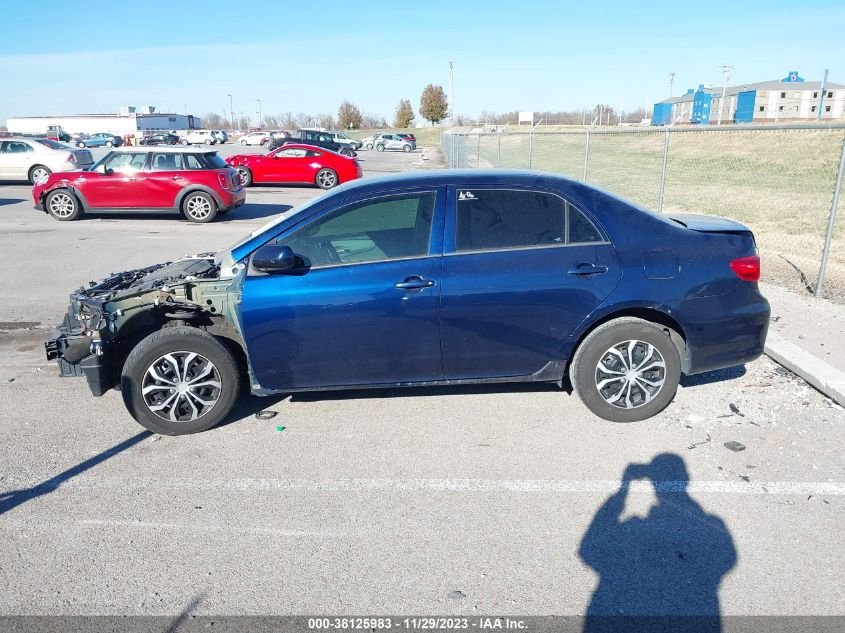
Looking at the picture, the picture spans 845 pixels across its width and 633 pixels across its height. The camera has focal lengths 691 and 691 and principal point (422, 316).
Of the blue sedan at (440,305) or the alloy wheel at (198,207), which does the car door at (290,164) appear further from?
the blue sedan at (440,305)

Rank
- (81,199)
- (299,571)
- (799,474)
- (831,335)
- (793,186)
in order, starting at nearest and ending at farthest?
(299,571), (799,474), (831,335), (81,199), (793,186)

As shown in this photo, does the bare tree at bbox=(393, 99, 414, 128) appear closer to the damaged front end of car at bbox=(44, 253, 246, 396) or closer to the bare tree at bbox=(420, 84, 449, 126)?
the bare tree at bbox=(420, 84, 449, 126)

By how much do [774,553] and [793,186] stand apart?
18209 millimetres

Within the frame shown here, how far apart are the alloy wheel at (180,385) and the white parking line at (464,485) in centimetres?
63

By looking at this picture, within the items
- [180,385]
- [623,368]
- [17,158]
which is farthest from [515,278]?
[17,158]

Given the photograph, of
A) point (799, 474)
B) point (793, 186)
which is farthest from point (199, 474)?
point (793, 186)

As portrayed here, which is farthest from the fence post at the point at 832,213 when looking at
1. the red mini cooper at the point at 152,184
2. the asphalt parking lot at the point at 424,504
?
the red mini cooper at the point at 152,184

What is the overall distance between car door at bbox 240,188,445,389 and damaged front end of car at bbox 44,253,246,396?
0.68ft

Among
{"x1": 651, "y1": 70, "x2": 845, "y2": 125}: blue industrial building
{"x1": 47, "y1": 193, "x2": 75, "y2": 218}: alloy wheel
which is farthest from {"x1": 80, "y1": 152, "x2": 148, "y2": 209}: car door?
{"x1": 651, "y1": 70, "x2": 845, "y2": 125}: blue industrial building

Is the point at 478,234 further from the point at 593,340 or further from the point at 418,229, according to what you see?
the point at 593,340

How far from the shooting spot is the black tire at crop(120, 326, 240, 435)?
457 cm

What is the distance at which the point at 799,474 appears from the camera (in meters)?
4.07

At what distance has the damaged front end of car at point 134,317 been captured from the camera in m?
4.59

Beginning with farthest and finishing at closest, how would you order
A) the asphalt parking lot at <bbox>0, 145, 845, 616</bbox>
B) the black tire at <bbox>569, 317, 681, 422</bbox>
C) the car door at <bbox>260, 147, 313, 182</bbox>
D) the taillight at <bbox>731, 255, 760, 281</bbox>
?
the car door at <bbox>260, 147, 313, 182</bbox> < the taillight at <bbox>731, 255, 760, 281</bbox> < the black tire at <bbox>569, 317, 681, 422</bbox> < the asphalt parking lot at <bbox>0, 145, 845, 616</bbox>
